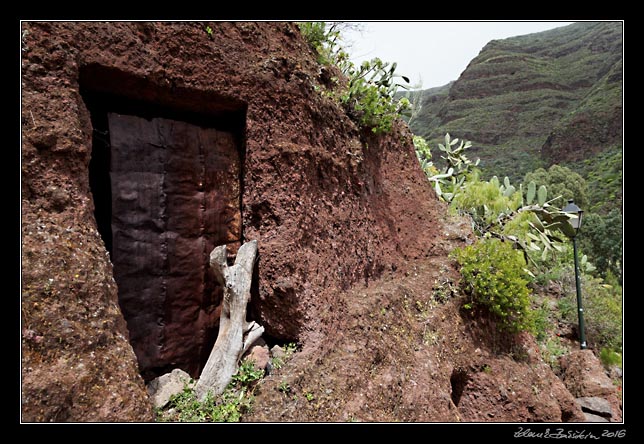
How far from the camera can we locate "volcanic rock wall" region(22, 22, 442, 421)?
7.29 ft

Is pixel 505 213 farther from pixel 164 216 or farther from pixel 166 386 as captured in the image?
pixel 166 386

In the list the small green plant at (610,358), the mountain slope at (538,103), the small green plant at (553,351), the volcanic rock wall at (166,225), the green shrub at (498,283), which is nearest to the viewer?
the volcanic rock wall at (166,225)

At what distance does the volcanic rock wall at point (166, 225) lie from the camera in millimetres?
2223

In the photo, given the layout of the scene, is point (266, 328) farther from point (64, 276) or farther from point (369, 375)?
point (64, 276)

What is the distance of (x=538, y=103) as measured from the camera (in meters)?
47.8

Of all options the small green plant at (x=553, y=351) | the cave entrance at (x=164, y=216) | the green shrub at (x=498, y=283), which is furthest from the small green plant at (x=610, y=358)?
the cave entrance at (x=164, y=216)

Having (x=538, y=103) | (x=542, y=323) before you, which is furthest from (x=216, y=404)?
(x=538, y=103)

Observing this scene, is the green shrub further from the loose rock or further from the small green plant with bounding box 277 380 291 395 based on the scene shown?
the loose rock

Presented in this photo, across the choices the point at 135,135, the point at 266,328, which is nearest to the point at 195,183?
the point at 135,135

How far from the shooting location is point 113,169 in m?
2.86

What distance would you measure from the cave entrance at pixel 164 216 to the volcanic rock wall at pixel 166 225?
0.02 meters

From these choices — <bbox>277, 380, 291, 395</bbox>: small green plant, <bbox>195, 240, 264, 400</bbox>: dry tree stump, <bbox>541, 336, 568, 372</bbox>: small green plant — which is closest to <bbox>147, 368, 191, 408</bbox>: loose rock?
<bbox>195, 240, 264, 400</bbox>: dry tree stump

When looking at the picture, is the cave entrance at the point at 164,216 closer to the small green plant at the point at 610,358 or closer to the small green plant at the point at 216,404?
the small green plant at the point at 216,404

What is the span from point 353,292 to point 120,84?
114 inches
